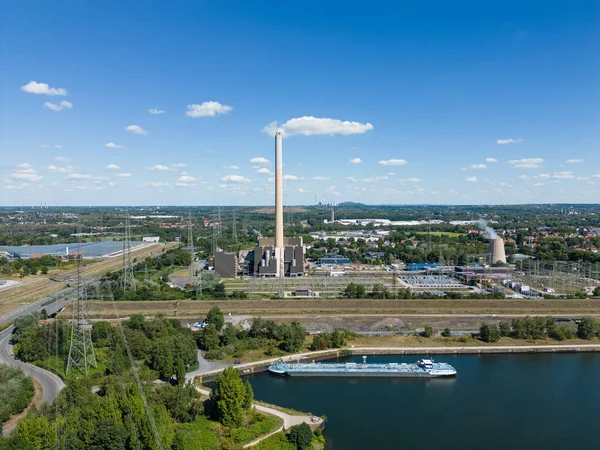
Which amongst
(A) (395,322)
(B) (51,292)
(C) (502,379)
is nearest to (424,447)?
(C) (502,379)

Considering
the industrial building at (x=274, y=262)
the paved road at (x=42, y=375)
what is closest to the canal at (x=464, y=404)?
the paved road at (x=42, y=375)

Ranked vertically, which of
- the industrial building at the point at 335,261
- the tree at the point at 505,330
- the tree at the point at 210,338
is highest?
the industrial building at the point at 335,261

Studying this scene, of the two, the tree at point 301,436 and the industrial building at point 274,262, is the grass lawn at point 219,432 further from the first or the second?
the industrial building at point 274,262

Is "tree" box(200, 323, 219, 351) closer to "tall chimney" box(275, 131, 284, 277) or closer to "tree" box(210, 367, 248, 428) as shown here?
"tree" box(210, 367, 248, 428)

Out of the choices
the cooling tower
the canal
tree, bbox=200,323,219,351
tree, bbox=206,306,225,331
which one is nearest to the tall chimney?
tree, bbox=206,306,225,331

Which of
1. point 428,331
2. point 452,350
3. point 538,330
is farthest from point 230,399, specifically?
point 538,330

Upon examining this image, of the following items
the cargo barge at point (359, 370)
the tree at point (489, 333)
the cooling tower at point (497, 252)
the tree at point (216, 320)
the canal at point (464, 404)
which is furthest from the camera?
the cooling tower at point (497, 252)
